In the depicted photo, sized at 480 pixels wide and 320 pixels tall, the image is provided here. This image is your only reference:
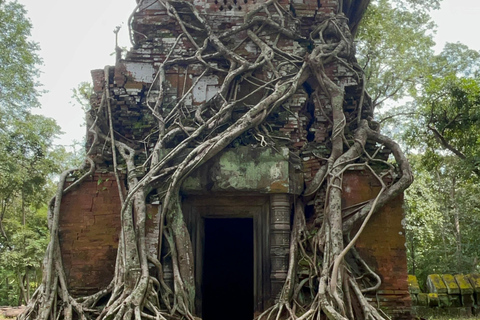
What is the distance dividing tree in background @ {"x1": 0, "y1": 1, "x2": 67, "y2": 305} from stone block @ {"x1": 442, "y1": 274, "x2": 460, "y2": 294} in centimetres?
961

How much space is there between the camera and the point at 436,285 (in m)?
6.70

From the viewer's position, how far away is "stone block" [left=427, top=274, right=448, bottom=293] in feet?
21.7

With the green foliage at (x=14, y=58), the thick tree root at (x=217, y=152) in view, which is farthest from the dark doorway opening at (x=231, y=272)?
the green foliage at (x=14, y=58)

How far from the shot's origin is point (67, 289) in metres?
4.35

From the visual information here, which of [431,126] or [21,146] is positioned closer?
[431,126]

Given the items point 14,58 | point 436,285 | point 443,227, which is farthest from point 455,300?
point 14,58

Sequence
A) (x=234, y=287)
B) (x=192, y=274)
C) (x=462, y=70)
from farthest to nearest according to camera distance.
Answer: (x=462, y=70)
(x=234, y=287)
(x=192, y=274)

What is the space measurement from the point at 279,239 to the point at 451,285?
3.78 metres

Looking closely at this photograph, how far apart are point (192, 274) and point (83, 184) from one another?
64.4 inches

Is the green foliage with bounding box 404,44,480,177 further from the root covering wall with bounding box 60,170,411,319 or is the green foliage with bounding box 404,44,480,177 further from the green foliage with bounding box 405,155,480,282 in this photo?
the root covering wall with bounding box 60,170,411,319

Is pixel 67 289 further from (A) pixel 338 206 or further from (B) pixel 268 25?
(B) pixel 268 25

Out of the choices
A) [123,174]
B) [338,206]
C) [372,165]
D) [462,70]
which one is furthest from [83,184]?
[462,70]

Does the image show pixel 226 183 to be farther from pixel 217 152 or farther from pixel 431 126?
pixel 431 126

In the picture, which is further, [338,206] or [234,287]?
[234,287]
